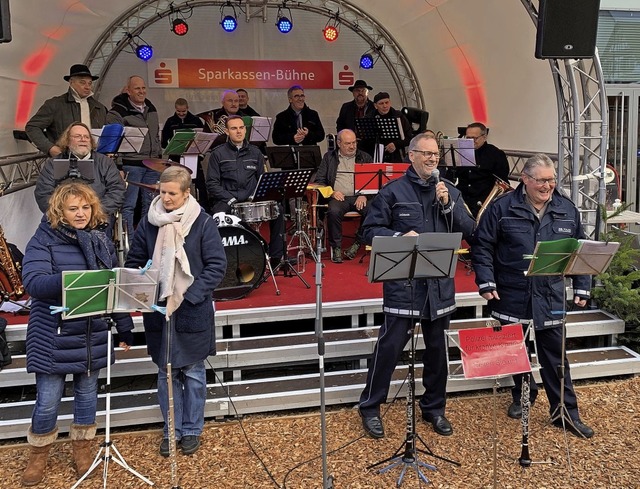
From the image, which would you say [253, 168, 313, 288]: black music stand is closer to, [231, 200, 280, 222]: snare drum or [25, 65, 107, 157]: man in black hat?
[231, 200, 280, 222]: snare drum

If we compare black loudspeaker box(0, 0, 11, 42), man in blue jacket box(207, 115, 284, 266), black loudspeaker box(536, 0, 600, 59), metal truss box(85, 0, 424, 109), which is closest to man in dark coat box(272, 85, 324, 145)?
man in blue jacket box(207, 115, 284, 266)

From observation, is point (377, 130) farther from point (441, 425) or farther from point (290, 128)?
point (441, 425)

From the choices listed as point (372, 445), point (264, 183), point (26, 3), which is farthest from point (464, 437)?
point (26, 3)

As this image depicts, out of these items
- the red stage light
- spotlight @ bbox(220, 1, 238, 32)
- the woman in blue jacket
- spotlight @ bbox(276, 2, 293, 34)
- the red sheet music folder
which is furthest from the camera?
the red stage light

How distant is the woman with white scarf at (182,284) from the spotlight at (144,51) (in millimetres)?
8547

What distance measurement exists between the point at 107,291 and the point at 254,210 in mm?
2749

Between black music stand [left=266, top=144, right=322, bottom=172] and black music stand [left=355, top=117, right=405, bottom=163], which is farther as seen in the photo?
black music stand [left=355, top=117, right=405, bottom=163]

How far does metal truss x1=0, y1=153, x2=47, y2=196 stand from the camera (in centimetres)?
760

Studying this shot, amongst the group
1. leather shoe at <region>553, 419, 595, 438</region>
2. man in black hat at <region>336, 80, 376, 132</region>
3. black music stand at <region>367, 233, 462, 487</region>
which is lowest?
leather shoe at <region>553, 419, 595, 438</region>

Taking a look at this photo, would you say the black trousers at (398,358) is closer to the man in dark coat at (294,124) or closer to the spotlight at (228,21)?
the man in dark coat at (294,124)

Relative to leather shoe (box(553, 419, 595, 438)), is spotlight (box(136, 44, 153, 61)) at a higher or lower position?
higher

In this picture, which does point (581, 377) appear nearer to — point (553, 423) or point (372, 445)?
point (553, 423)

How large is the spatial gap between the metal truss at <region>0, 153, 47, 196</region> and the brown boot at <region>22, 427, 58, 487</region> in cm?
404

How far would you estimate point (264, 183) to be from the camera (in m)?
6.10
